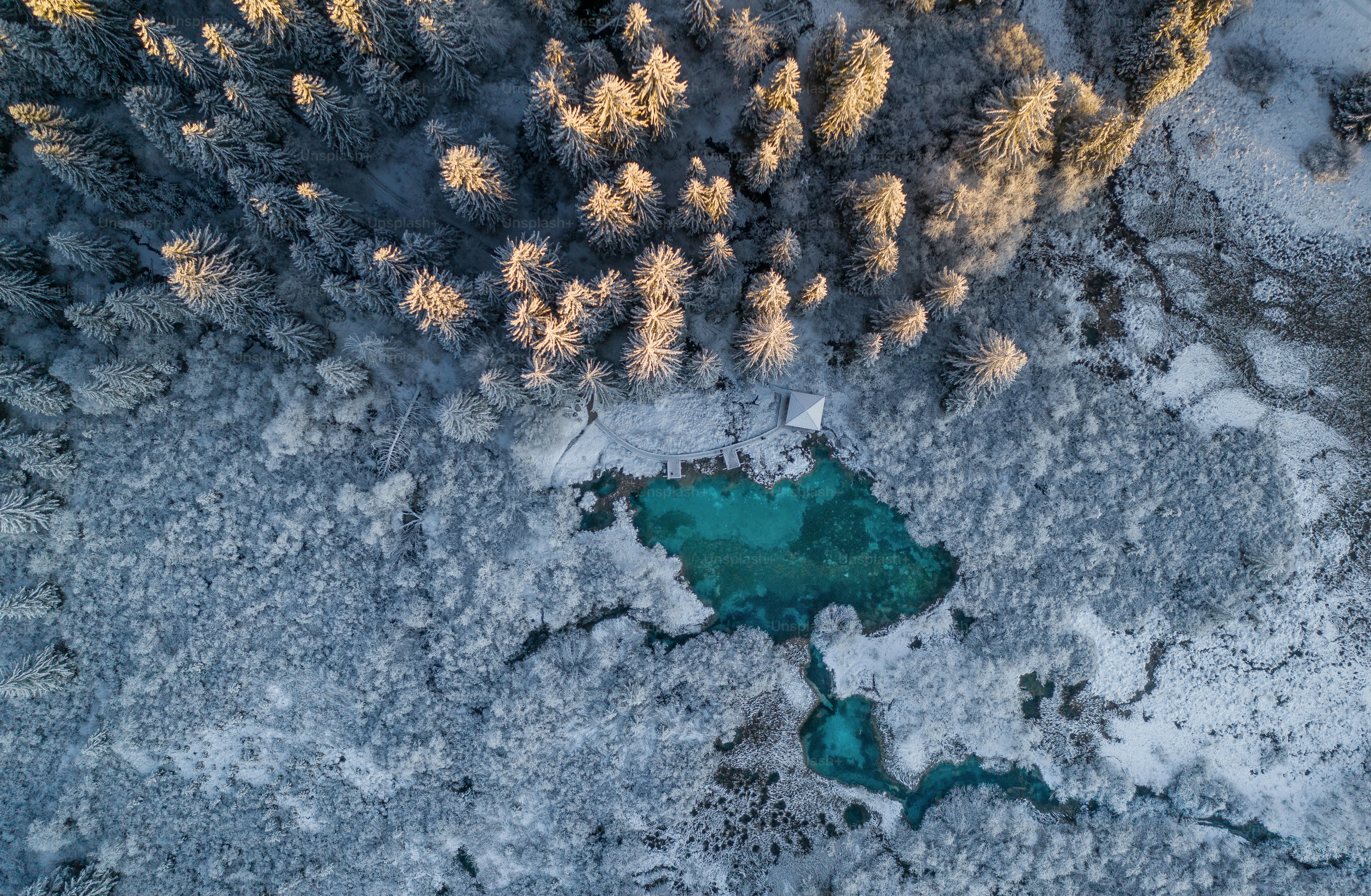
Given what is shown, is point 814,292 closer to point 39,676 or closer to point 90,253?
point 90,253

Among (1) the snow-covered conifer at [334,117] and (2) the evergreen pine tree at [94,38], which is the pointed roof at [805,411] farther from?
(2) the evergreen pine tree at [94,38]

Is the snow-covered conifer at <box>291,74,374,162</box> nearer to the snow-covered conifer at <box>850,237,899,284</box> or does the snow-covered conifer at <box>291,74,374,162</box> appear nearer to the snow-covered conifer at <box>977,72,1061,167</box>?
the snow-covered conifer at <box>850,237,899,284</box>

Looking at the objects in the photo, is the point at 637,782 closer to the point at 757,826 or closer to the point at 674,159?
the point at 757,826

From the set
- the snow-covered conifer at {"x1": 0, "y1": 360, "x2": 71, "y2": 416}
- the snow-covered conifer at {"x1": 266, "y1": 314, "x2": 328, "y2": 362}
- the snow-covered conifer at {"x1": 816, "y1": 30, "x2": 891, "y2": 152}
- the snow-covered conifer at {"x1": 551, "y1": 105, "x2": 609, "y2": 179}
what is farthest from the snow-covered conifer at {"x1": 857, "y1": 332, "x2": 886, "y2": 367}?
the snow-covered conifer at {"x1": 0, "y1": 360, "x2": 71, "y2": 416}

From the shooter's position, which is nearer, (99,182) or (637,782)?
(99,182)

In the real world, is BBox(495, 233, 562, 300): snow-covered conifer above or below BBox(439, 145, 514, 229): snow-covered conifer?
below

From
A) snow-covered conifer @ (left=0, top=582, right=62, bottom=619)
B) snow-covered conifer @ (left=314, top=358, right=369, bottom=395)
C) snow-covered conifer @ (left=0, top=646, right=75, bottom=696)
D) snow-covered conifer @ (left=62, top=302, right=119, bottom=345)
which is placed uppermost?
snow-covered conifer @ (left=62, top=302, right=119, bottom=345)

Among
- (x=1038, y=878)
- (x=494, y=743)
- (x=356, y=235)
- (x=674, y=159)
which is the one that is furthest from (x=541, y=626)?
(x=1038, y=878)
